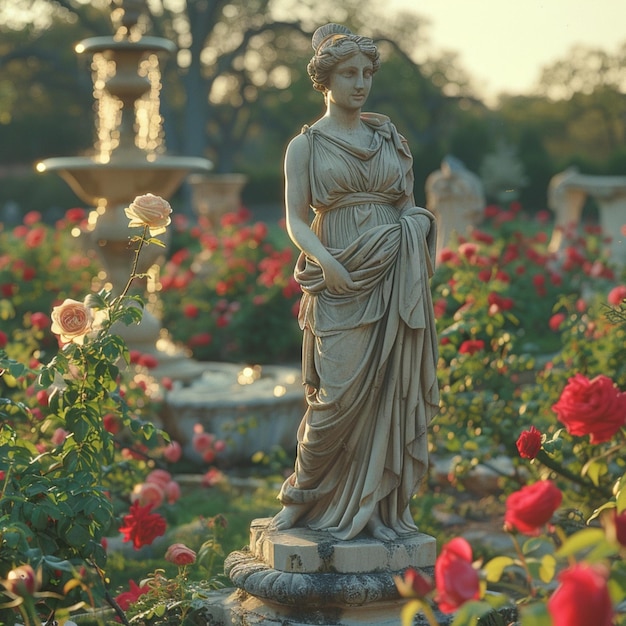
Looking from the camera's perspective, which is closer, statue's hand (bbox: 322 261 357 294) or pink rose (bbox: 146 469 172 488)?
statue's hand (bbox: 322 261 357 294)

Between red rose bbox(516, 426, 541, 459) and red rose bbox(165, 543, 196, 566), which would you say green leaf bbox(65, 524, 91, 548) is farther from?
red rose bbox(516, 426, 541, 459)

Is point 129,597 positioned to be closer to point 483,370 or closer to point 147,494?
point 147,494

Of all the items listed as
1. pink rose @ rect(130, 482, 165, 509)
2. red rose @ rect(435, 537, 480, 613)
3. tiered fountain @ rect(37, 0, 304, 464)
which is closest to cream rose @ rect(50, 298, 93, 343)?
pink rose @ rect(130, 482, 165, 509)

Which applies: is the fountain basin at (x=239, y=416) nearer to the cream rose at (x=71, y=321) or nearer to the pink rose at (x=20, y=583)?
the cream rose at (x=71, y=321)

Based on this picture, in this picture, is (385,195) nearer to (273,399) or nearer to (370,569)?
(370,569)

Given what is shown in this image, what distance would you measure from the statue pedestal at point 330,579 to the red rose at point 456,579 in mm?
1845

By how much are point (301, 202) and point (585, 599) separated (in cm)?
263

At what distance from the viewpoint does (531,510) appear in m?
2.35

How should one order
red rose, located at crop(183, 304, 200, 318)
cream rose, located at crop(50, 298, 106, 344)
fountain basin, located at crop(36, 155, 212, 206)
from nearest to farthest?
cream rose, located at crop(50, 298, 106, 344), fountain basin, located at crop(36, 155, 212, 206), red rose, located at crop(183, 304, 200, 318)

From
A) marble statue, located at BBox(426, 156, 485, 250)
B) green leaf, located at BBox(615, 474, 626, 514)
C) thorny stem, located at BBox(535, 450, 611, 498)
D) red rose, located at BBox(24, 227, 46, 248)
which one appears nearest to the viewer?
green leaf, located at BBox(615, 474, 626, 514)

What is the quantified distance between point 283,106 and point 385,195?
4550 centimetres

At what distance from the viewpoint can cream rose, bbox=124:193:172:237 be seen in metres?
4.31

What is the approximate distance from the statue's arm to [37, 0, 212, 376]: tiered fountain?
16.9ft

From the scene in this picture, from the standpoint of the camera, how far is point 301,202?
4316mm
